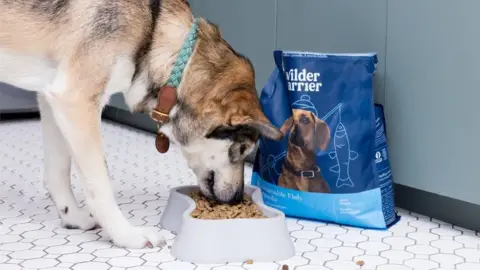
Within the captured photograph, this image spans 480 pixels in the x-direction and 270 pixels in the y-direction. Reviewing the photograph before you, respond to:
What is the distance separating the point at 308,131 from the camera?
2.44 meters

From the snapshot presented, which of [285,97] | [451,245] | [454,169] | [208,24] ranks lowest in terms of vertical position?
[451,245]

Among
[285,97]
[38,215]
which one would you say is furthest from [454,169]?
[38,215]

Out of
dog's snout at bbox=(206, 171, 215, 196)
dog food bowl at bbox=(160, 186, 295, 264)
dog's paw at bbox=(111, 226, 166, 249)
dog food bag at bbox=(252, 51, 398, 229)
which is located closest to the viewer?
dog food bowl at bbox=(160, 186, 295, 264)

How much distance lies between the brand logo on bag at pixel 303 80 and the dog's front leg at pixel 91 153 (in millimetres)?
691

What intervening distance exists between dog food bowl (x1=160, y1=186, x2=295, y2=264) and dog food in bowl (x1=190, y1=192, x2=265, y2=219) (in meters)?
0.11

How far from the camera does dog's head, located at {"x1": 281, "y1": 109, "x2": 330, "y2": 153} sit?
243cm

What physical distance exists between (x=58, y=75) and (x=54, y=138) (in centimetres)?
31

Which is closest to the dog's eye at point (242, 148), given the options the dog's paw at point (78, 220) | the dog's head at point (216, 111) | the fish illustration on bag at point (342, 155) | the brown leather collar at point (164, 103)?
the dog's head at point (216, 111)

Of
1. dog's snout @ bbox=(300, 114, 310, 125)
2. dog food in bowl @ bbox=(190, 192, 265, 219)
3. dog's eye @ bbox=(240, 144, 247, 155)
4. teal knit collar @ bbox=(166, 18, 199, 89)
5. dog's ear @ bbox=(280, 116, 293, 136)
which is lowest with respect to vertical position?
dog food in bowl @ bbox=(190, 192, 265, 219)

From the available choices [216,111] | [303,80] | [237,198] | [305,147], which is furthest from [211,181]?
[303,80]

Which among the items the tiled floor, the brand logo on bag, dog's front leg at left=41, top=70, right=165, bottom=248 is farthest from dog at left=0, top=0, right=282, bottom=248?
the brand logo on bag

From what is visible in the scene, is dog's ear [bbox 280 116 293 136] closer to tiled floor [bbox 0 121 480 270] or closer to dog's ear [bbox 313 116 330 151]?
dog's ear [bbox 313 116 330 151]

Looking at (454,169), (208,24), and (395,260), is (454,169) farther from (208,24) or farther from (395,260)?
(208,24)

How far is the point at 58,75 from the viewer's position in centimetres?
211
